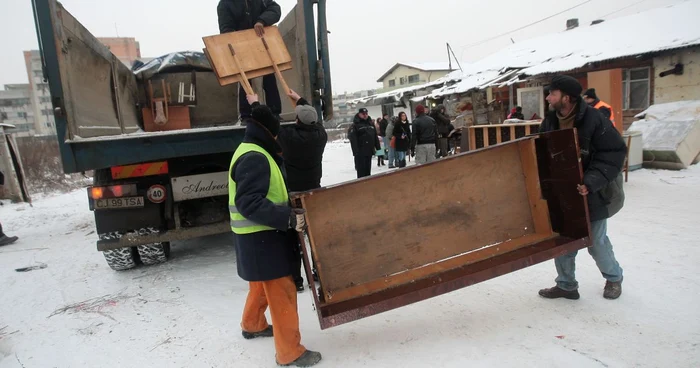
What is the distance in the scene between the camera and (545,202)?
3.23m

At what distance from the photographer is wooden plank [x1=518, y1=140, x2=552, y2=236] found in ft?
10.6

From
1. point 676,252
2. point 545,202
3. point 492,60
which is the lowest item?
point 676,252

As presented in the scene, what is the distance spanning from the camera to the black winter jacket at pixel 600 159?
2727 mm

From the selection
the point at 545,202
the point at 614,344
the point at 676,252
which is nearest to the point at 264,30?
the point at 545,202

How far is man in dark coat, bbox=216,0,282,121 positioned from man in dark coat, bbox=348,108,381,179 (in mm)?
3950

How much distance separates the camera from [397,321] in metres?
2.91

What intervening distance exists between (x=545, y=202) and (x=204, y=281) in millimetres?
3149

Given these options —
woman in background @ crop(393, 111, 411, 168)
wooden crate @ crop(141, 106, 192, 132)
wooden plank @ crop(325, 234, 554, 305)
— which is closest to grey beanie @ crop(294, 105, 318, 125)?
wooden plank @ crop(325, 234, 554, 305)

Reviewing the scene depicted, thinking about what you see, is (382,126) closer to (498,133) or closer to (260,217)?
(498,133)

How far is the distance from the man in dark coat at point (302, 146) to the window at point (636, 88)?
1387cm

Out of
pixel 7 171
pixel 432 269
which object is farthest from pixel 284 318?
pixel 7 171

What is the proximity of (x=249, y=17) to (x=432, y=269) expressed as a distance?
314 cm

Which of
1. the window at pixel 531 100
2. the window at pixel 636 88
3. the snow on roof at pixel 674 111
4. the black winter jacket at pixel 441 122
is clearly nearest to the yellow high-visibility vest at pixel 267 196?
the black winter jacket at pixel 441 122

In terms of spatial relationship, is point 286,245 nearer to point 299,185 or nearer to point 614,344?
point 299,185
